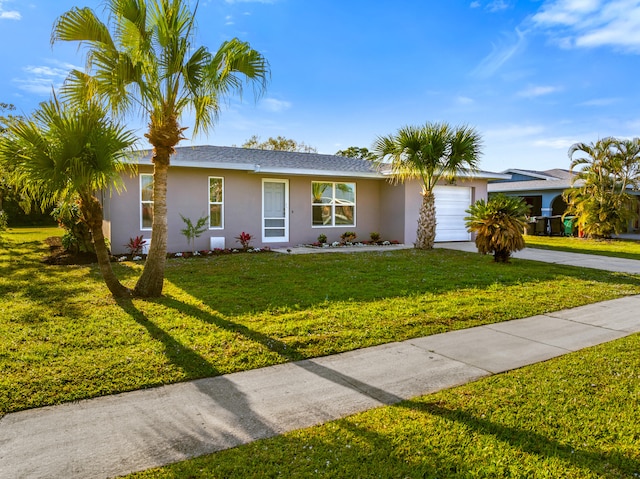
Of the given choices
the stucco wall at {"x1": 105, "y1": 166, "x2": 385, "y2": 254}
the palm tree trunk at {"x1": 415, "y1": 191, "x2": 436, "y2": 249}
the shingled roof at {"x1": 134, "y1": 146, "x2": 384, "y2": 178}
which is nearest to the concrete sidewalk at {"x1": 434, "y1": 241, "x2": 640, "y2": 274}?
the palm tree trunk at {"x1": 415, "y1": 191, "x2": 436, "y2": 249}

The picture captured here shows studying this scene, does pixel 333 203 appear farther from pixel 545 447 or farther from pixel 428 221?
pixel 545 447

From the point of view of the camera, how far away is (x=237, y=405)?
3.41m

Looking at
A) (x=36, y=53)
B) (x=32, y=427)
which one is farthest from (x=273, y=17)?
(x=32, y=427)

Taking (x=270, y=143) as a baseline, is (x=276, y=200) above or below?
below

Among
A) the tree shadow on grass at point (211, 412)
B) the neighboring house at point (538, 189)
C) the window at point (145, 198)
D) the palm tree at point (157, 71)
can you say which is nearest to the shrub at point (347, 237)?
the window at point (145, 198)

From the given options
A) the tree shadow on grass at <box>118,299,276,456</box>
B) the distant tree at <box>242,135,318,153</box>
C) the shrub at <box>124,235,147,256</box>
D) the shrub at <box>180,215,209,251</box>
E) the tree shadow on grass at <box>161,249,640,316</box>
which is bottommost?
the tree shadow on grass at <box>118,299,276,456</box>

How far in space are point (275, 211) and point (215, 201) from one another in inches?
85.8

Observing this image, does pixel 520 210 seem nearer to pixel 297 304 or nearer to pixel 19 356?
pixel 297 304

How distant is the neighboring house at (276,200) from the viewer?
12.6 metres

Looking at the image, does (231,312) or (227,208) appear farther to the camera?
(227,208)

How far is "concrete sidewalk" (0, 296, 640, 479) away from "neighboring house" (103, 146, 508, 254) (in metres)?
9.57

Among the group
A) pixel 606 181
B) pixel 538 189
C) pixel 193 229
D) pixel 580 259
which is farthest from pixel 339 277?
pixel 538 189

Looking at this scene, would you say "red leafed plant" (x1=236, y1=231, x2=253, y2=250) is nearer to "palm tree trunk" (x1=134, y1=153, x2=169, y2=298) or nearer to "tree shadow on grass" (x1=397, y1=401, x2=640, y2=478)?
"palm tree trunk" (x1=134, y1=153, x2=169, y2=298)

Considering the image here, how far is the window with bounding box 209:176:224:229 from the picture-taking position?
13602 mm
